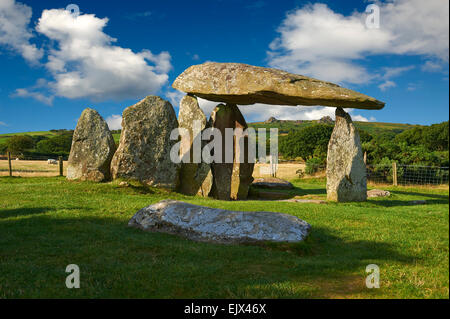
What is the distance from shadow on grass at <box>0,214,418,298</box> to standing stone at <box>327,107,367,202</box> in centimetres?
620

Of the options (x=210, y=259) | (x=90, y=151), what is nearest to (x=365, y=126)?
(x=90, y=151)

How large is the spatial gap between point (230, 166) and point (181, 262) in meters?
11.1

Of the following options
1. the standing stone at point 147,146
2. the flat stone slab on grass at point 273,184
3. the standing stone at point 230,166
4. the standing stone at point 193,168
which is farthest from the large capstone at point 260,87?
the flat stone slab on grass at point 273,184

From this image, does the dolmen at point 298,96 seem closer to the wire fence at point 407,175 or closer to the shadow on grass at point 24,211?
the shadow on grass at point 24,211

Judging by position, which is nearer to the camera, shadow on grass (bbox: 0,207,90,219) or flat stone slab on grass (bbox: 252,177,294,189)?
shadow on grass (bbox: 0,207,90,219)

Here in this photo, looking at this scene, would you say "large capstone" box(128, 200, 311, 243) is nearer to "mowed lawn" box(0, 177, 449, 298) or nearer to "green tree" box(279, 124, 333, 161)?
"mowed lawn" box(0, 177, 449, 298)

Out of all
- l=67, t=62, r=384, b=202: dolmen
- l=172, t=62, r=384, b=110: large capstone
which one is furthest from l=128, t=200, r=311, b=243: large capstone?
l=172, t=62, r=384, b=110: large capstone

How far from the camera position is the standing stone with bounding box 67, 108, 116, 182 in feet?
48.7

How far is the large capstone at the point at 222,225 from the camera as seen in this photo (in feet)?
23.2

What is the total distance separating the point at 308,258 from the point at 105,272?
3336 millimetres

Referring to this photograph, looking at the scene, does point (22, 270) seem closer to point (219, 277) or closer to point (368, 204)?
point (219, 277)

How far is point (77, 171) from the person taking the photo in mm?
14922

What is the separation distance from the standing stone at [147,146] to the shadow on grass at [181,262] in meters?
6.62
